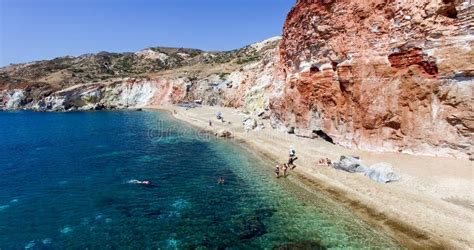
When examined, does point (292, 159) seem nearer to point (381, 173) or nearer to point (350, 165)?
point (350, 165)

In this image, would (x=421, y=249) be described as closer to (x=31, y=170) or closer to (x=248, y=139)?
(x=248, y=139)

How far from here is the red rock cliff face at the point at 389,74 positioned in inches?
1053

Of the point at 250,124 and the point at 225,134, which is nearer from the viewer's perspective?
the point at 225,134

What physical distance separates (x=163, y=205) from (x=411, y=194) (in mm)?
17171

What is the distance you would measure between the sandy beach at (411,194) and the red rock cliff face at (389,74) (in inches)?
83.0

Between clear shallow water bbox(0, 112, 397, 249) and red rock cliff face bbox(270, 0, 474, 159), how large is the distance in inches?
380

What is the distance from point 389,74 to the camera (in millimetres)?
31234

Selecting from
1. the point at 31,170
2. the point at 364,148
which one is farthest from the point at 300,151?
the point at 31,170

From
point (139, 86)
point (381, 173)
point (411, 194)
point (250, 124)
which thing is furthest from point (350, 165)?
point (139, 86)

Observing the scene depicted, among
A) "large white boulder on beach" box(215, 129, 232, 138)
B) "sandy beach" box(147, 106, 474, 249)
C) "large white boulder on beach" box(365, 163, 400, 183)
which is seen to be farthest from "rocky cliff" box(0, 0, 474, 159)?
"large white boulder on beach" box(215, 129, 232, 138)

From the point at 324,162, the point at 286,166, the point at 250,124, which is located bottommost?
the point at 286,166

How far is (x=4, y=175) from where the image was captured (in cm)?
3409

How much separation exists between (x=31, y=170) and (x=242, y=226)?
25.8 m

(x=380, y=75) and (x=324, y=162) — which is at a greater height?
(x=380, y=75)
